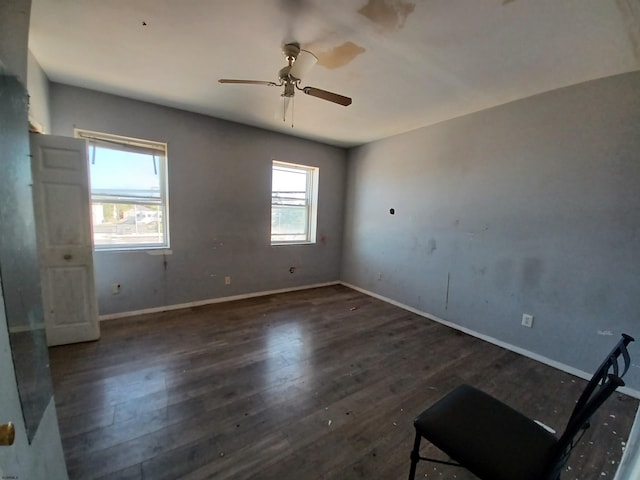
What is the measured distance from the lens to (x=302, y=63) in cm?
189

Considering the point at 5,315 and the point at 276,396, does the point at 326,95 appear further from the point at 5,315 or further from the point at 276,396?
the point at 276,396

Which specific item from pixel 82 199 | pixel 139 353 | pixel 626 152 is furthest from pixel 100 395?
pixel 626 152


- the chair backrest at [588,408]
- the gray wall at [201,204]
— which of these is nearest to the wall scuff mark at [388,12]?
the chair backrest at [588,408]

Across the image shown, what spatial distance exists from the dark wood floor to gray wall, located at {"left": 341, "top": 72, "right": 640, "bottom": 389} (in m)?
0.44

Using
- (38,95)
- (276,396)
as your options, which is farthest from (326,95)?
(38,95)

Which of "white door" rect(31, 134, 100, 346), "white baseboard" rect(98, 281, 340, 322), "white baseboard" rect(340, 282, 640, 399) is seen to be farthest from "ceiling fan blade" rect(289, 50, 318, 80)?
"white baseboard" rect(340, 282, 640, 399)

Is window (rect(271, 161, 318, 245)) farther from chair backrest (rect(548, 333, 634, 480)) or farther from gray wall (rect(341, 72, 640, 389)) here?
chair backrest (rect(548, 333, 634, 480))

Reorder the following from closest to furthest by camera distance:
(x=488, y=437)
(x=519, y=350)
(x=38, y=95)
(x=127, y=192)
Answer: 1. (x=488, y=437)
2. (x=38, y=95)
3. (x=519, y=350)
4. (x=127, y=192)

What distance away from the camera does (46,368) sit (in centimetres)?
Answer: 90

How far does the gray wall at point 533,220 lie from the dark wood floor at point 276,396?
44 centimetres

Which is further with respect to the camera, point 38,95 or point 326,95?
point 38,95

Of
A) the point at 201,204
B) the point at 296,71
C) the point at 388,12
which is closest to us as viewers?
the point at 388,12

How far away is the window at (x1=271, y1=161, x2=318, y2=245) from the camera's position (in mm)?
4215

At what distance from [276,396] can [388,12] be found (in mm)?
2591
